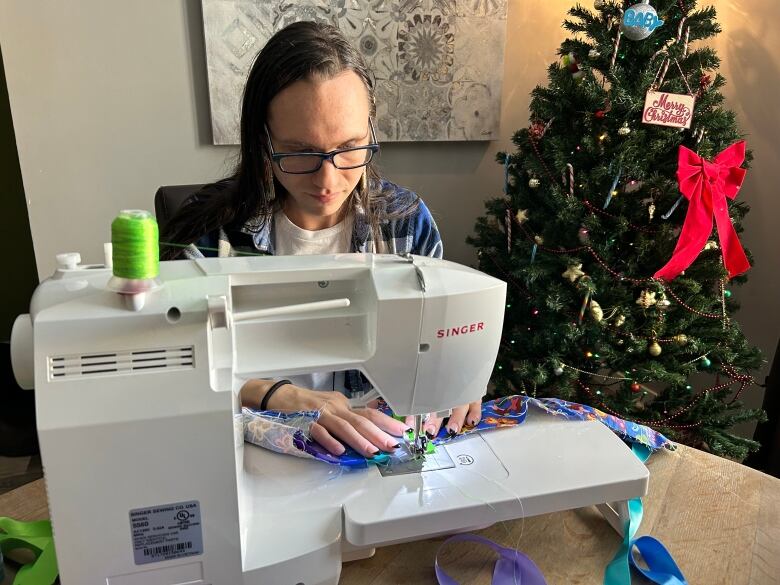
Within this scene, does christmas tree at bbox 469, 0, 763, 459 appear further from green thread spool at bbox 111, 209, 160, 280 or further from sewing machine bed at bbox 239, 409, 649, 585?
green thread spool at bbox 111, 209, 160, 280

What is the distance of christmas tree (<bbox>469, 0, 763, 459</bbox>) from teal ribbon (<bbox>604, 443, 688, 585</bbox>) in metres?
0.89

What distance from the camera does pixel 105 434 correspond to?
64cm

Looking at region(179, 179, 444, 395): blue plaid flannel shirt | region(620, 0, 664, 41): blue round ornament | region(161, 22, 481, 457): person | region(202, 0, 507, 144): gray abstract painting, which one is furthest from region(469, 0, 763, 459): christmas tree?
region(202, 0, 507, 144): gray abstract painting

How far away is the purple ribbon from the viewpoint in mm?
818

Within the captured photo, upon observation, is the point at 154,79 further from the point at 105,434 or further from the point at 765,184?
the point at 765,184

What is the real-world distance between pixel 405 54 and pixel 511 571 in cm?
208

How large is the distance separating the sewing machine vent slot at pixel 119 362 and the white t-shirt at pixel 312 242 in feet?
2.11

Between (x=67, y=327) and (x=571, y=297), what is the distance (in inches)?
57.7

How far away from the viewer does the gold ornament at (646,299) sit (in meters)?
1.73

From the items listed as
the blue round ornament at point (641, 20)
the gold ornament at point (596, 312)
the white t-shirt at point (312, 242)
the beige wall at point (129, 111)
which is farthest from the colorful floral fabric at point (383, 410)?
the beige wall at point (129, 111)

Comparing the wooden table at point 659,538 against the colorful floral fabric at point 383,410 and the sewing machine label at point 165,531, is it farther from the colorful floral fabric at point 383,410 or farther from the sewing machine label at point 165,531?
the sewing machine label at point 165,531

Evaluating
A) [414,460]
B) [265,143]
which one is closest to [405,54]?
[265,143]

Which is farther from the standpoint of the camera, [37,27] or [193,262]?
[37,27]

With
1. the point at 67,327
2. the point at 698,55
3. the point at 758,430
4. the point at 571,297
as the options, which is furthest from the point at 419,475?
the point at 758,430
